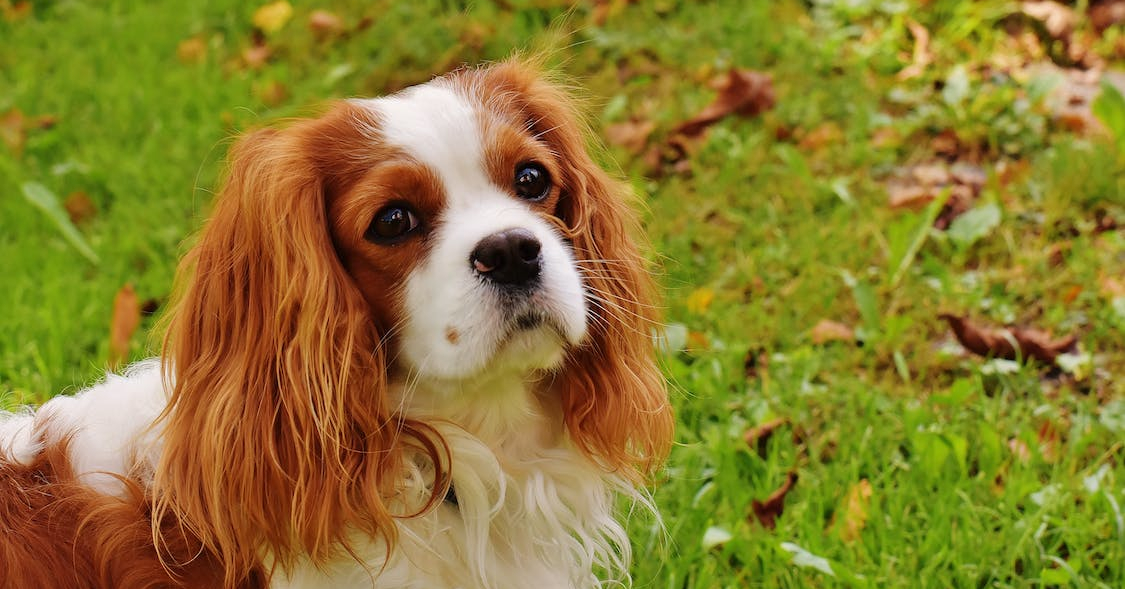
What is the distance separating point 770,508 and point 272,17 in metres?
3.86

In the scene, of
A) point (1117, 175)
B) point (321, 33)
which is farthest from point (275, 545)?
point (321, 33)

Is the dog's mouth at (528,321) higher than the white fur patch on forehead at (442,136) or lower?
lower

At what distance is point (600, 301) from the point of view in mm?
2395

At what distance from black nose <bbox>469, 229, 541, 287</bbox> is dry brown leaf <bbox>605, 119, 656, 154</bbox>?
2699 millimetres

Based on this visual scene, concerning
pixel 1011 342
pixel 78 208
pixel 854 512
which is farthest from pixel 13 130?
pixel 1011 342

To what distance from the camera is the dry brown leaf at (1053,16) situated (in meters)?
4.84

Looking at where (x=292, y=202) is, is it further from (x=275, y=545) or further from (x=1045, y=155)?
(x=1045, y=155)

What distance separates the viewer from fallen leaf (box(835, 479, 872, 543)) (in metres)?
2.94

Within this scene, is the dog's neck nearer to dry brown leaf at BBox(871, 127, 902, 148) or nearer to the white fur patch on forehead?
the white fur patch on forehead

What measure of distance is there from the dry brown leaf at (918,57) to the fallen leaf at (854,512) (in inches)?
92.2

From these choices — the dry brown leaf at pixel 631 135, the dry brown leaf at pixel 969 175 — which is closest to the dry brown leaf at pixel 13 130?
the dry brown leaf at pixel 631 135

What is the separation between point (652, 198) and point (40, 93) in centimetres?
295

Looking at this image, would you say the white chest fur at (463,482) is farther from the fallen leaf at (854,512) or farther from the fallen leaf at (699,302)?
the fallen leaf at (699,302)

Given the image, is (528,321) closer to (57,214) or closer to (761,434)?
(761,434)
